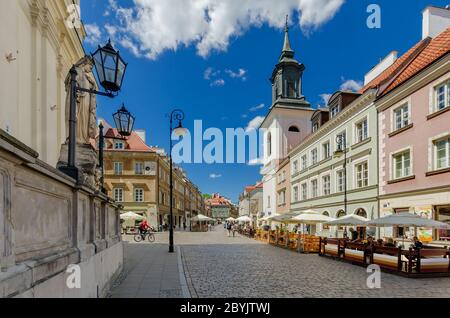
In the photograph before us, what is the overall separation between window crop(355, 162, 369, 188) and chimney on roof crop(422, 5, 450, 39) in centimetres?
986

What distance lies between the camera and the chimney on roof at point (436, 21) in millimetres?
22719

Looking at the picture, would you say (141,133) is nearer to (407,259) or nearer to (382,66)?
(382,66)

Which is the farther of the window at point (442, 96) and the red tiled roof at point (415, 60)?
the red tiled roof at point (415, 60)

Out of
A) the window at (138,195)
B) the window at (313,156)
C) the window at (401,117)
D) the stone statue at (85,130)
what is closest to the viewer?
the stone statue at (85,130)

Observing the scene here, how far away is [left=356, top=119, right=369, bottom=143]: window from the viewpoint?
910 inches

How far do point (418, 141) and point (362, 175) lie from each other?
6357 millimetres

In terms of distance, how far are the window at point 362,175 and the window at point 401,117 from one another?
3.89m

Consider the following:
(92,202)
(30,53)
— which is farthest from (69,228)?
(30,53)

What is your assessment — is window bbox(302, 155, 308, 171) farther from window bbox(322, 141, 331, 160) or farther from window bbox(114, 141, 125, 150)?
window bbox(114, 141, 125, 150)

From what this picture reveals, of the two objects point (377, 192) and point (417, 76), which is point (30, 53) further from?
point (377, 192)

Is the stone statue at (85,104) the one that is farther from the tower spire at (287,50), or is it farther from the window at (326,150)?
the tower spire at (287,50)

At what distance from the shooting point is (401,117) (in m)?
19.2

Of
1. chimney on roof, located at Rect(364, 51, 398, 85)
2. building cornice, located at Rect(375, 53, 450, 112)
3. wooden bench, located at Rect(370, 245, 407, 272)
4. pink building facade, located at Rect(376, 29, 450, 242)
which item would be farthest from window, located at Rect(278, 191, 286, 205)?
wooden bench, located at Rect(370, 245, 407, 272)

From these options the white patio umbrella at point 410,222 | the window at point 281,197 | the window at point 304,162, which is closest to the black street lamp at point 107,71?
the white patio umbrella at point 410,222
